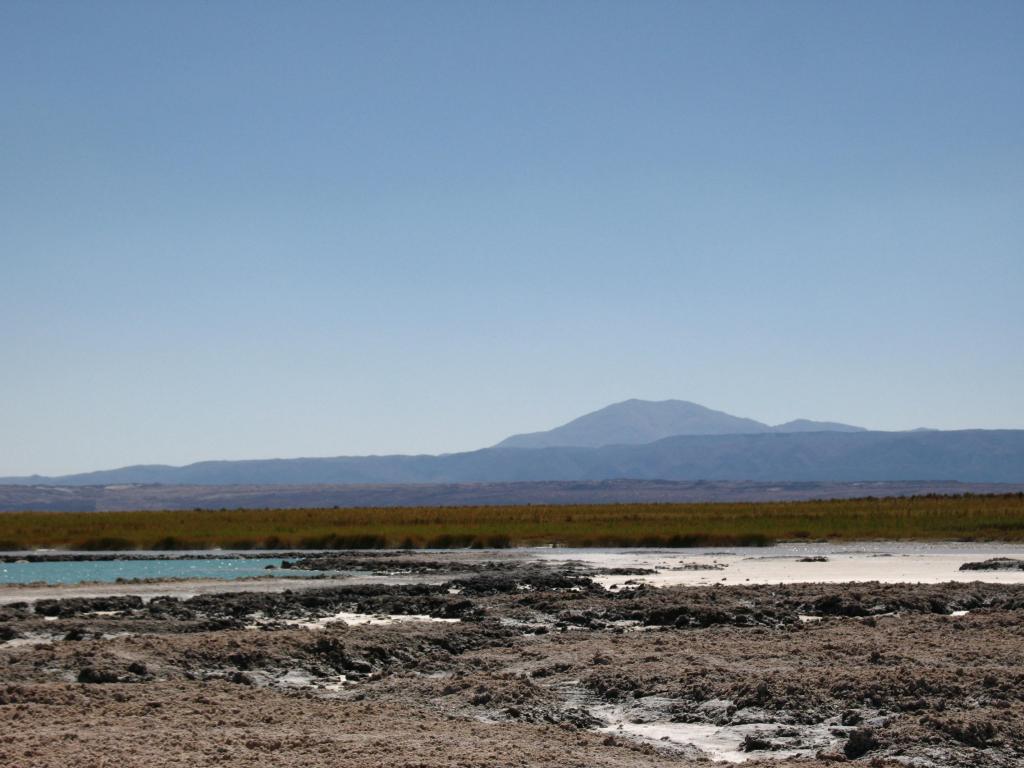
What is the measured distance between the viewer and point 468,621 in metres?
22.0

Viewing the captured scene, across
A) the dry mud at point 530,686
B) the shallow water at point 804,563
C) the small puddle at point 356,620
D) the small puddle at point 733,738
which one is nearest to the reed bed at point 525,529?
the shallow water at point 804,563

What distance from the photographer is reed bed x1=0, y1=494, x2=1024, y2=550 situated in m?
57.8

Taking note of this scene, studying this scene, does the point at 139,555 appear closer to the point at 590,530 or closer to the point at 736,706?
the point at 590,530

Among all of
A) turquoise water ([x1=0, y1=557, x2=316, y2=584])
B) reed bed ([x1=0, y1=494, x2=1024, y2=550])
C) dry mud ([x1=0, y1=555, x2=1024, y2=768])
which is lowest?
turquoise water ([x1=0, y1=557, x2=316, y2=584])

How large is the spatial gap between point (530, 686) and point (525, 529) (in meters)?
50.0

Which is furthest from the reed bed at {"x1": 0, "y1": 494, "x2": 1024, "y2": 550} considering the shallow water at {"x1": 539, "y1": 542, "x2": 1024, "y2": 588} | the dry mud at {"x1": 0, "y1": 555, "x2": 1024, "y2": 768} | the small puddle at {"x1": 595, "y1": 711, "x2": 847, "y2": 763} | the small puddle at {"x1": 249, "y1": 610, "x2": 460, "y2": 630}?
the small puddle at {"x1": 595, "y1": 711, "x2": 847, "y2": 763}

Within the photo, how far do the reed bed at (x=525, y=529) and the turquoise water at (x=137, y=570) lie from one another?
29.8 feet

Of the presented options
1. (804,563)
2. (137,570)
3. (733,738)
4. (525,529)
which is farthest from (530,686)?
(525,529)

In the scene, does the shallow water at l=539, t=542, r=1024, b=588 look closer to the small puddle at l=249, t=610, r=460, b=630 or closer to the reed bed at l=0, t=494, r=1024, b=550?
the reed bed at l=0, t=494, r=1024, b=550

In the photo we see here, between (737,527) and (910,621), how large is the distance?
4540cm

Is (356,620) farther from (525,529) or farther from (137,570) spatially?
(525,529)

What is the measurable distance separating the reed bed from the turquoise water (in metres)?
9.09

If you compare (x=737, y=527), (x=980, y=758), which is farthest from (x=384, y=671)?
(x=737, y=527)

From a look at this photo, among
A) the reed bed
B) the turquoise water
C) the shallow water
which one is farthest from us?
the reed bed
